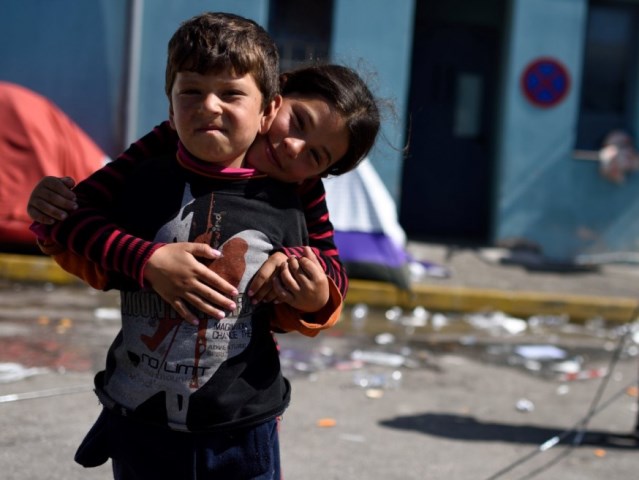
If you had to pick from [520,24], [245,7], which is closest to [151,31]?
[245,7]

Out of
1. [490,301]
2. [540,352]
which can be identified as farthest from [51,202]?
[490,301]

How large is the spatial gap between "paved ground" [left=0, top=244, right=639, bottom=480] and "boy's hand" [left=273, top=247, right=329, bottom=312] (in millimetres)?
2216

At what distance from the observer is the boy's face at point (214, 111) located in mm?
1969

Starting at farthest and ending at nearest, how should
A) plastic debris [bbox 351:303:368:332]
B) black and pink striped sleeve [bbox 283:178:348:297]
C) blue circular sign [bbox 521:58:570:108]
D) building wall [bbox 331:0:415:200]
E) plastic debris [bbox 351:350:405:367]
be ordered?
blue circular sign [bbox 521:58:570:108] → building wall [bbox 331:0:415:200] → plastic debris [bbox 351:303:368:332] → plastic debris [bbox 351:350:405:367] → black and pink striped sleeve [bbox 283:178:348:297]

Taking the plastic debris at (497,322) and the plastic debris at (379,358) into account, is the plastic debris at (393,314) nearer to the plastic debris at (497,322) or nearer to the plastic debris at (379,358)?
the plastic debris at (497,322)

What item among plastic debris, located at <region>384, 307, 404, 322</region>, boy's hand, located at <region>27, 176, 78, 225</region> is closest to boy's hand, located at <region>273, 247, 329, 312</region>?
boy's hand, located at <region>27, 176, 78, 225</region>

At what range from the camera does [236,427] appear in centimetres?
208

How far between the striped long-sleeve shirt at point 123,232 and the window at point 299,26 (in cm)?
912

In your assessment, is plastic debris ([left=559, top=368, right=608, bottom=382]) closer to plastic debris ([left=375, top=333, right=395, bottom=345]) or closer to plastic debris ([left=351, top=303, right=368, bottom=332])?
plastic debris ([left=375, top=333, right=395, bottom=345])

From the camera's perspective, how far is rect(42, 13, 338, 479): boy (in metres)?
A: 2.00

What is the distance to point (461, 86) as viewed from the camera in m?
12.5

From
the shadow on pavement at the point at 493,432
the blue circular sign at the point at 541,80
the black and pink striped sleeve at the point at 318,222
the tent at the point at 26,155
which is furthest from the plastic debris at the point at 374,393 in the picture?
the blue circular sign at the point at 541,80

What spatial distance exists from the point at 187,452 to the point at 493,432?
3.37 meters

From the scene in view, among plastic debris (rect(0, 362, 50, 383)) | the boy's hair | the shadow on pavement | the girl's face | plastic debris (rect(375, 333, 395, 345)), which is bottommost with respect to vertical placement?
plastic debris (rect(375, 333, 395, 345))
